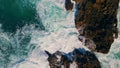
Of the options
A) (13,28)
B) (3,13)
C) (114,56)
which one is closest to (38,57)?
(13,28)

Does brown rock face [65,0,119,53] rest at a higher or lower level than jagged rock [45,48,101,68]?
higher

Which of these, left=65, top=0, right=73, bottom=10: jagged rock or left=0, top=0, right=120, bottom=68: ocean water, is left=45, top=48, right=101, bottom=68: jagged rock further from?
left=65, top=0, right=73, bottom=10: jagged rock

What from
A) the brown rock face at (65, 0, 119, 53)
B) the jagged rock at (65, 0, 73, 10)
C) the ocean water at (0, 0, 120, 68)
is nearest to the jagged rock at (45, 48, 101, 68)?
the ocean water at (0, 0, 120, 68)

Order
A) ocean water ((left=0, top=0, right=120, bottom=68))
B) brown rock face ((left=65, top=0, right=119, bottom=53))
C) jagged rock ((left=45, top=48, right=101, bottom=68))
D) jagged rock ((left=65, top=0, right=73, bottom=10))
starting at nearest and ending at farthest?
brown rock face ((left=65, top=0, right=119, bottom=53)), jagged rock ((left=45, top=48, right=101, bottom=68)), jagged rock ((left=65, top=0, right=73, bottom=10)), ocean water ((left=0, top=0, right=120, bottom=68))

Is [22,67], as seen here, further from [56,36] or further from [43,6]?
[43,6]

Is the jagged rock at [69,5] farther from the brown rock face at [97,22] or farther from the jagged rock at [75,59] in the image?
the jagged rock at [75,59]

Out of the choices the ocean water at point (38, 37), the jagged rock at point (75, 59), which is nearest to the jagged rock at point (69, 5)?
the ocean water at point (38, 37)
